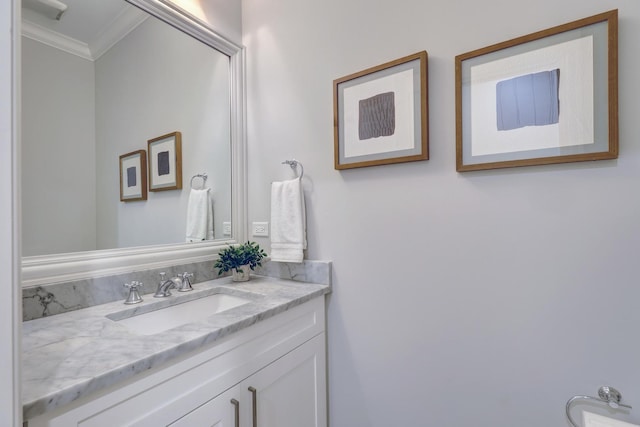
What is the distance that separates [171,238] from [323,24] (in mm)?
1243

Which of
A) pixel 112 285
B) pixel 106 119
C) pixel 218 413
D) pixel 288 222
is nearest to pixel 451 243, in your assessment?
pixel 288 222

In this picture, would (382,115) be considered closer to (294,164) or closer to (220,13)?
(294,164)

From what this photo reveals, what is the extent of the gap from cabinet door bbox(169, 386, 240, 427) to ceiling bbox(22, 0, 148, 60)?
1.34 meters

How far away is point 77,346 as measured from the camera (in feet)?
2.53

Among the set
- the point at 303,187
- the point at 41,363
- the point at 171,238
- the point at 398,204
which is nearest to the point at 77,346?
the point at 41,363

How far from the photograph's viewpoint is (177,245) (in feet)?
4.66

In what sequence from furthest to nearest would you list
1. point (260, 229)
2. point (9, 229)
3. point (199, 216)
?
point (260, 229), point (199, 216), point (9, 229)

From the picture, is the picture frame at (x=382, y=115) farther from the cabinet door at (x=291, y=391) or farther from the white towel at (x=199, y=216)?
the cabinet door at (x=291, y=391)

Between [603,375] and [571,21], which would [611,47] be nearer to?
[571,21]

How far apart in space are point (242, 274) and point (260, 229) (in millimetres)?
269

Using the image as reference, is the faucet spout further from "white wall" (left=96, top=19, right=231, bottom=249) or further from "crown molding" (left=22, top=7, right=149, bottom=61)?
"crown molding" (left=22, top=7, right=149, bottom=61)

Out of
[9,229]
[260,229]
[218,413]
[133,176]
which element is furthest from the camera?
[260,229]

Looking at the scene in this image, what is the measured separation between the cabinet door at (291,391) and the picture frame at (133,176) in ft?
2.98

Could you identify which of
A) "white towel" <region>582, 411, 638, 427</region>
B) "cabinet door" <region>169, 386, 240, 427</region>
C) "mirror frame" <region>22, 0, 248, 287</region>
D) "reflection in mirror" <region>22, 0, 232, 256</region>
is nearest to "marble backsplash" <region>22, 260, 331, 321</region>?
"mirror frame" <region>22, 0, 248, 287</region>
